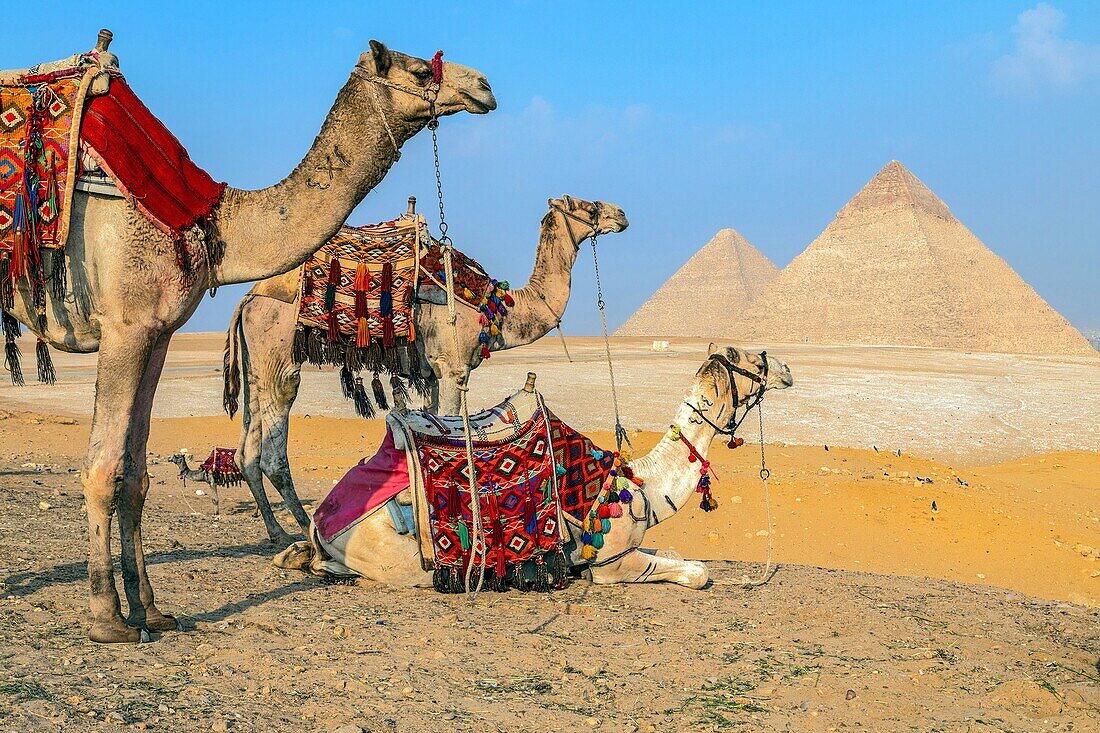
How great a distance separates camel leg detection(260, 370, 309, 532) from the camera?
30.0 ft

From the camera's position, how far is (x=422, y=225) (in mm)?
9844

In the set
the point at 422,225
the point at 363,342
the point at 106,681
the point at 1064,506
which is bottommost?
the point at 1064,506

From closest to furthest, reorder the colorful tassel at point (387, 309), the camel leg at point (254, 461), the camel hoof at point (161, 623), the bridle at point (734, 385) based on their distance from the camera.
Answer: the camel hoof at point (161, 623)
the bridle at point (734, 385)
the camel leg at point (254, 461)
the colorful tassel at point (387, 309)

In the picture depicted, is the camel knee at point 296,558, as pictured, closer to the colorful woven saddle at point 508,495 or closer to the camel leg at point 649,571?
the colorful woven saddle at point 508,495

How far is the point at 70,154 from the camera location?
550cm

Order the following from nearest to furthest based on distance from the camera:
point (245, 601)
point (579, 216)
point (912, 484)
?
point (245, 601)
point (579, 216)
point (912, 484)

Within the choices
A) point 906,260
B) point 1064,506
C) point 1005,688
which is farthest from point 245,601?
point 906,260

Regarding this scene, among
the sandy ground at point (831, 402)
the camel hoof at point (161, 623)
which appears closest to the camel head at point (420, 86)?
the camel hoof at point (161, 623)

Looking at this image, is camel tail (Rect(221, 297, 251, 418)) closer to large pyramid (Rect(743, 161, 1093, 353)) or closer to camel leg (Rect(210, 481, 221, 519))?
camel leg (Rect(210, 481, 221, 519))

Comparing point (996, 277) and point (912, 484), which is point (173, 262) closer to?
point (912, 484)

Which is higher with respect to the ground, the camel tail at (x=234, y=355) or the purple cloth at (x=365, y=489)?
the camel tail at (x=234, y=355)

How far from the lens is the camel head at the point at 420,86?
5848 millimetres

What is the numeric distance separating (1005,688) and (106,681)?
4.13 m

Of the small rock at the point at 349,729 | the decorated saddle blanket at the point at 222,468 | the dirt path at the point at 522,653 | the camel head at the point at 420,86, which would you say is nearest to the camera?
the small rock at the point at 349,729
